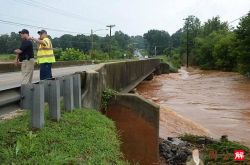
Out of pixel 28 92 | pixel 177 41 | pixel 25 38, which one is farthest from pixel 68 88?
pixel 177 41

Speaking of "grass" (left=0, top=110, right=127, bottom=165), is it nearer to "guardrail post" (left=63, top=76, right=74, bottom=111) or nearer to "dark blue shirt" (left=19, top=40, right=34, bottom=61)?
"guardrail post" (left=63, top=76, right=74, bottom=111)

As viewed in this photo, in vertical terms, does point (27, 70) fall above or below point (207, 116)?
above

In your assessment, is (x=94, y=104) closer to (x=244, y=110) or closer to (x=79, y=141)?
(x=79, y=141)

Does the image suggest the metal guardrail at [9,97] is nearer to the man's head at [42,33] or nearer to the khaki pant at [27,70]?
the khaki pant at [27,70]

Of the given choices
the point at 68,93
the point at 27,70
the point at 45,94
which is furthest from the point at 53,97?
the point at 27,70

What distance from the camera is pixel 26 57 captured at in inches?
378

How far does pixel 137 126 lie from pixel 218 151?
2.29 meters

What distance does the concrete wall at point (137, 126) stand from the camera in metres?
7.84

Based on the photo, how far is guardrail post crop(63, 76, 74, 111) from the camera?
21.4 feet

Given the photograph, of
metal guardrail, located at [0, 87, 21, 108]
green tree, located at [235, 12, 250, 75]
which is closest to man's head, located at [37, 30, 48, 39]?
metal guardrail, located at [0, 87, 21, 108]

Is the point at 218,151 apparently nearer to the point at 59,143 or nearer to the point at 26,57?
the point at 26,57

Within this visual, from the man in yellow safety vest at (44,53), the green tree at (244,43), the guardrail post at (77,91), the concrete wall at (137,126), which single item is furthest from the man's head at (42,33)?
the green tree at (244,43)

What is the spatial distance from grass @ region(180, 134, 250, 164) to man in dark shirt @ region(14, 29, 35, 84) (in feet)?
14.2

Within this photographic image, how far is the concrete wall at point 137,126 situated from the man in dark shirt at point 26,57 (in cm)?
228
